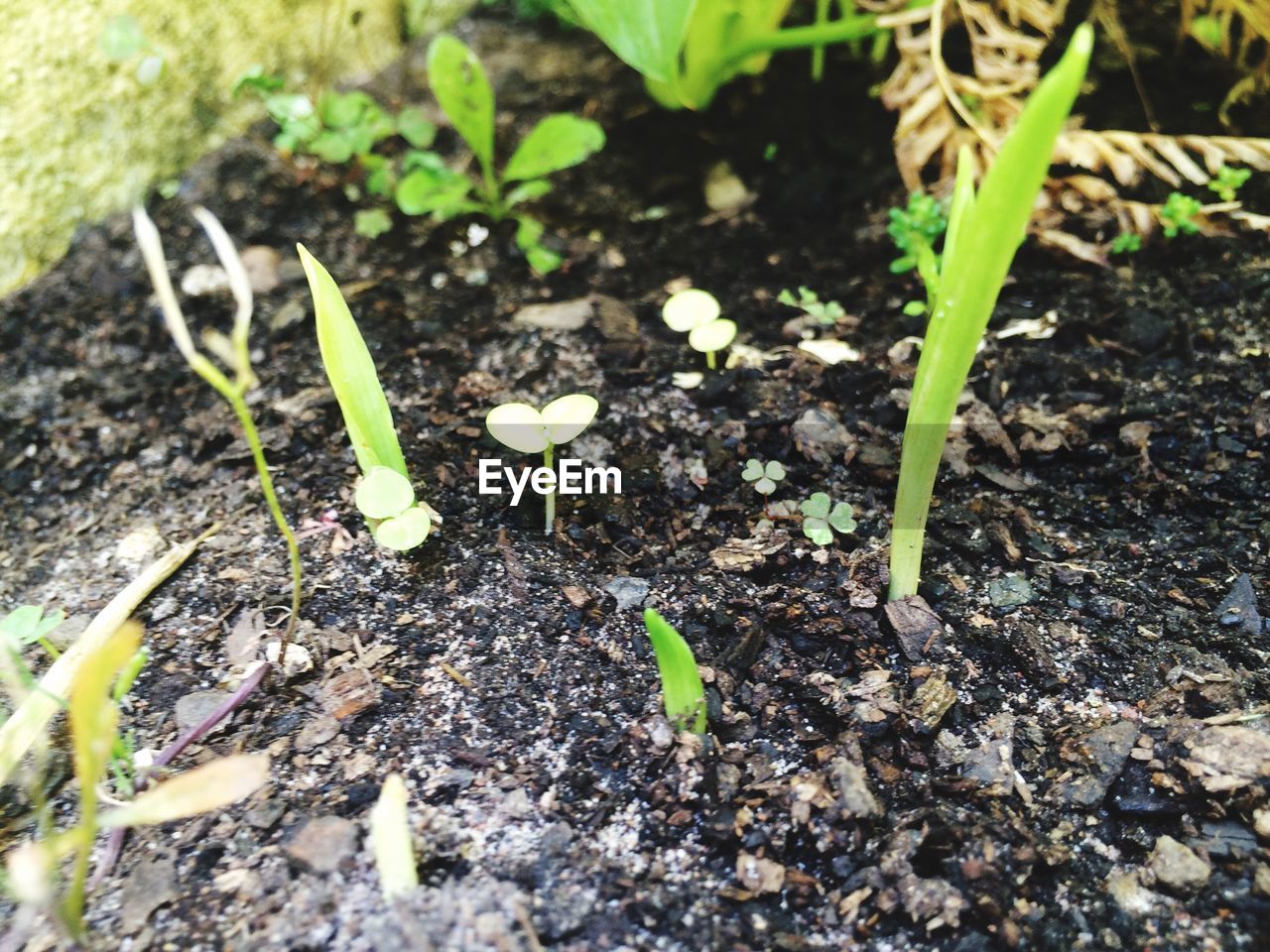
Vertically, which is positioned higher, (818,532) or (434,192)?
(434,192)

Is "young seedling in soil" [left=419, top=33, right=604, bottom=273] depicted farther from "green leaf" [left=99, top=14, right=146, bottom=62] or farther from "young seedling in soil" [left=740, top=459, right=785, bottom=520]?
"young seedling in soil" [left=740, top=459, right=785, bottom=520]

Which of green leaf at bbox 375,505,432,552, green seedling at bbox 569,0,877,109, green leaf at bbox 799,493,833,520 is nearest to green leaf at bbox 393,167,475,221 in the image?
green seedling at bbox 569,0,877,109

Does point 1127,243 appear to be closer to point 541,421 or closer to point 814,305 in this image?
point 814,305

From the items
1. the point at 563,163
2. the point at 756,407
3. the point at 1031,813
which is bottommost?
the point at 1031,813

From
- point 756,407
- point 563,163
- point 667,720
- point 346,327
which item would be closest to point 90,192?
point 563,163

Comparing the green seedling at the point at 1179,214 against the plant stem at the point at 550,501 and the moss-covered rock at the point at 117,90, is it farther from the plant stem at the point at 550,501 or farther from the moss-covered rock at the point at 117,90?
the moss-covered rock at the point at 117,90

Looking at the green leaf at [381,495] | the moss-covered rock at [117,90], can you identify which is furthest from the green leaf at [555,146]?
the green leaf at [381,495]

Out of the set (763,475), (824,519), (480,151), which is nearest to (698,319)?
(763,475)

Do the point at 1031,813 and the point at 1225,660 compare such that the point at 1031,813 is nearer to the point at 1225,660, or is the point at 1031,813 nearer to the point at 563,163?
the point at 1225,660
